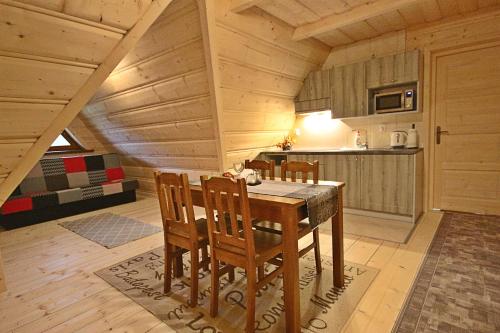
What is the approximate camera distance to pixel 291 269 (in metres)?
1.55

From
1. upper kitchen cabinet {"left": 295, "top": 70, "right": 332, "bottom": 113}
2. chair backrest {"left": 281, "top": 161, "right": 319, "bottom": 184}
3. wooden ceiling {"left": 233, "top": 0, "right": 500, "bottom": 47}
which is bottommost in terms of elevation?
chair backrest {"left": 281, "top": 161, "right": 319, "bottom": 184}

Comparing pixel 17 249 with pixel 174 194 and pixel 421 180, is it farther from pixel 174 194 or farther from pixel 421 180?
pixel 421 180

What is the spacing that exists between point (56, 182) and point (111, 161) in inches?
37.6

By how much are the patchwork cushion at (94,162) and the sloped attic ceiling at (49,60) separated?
8.16 feet

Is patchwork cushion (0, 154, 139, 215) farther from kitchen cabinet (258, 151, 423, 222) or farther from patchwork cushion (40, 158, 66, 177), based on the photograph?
kitchen cabinet (258, 151, 423, 222)

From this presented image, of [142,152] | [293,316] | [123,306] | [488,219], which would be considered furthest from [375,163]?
[142,152]

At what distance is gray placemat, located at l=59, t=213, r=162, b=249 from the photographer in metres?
3.20

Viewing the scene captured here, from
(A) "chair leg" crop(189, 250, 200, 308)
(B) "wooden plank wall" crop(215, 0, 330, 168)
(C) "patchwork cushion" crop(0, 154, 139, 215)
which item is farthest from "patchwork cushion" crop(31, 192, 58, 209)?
(A) "chair leg" crop(189, 250, 200, 308)

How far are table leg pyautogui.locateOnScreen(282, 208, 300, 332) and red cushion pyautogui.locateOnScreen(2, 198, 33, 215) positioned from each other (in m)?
3.95

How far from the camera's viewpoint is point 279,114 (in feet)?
13.6

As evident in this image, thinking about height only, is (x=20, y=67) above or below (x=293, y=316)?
above

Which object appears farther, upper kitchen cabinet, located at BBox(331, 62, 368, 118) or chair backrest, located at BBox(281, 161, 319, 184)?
upper kitchen cabinet, located at BBox(331, 62, 368, 118)

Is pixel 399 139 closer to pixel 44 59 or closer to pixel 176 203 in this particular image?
pixel 176 203

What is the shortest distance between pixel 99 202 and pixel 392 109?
4647 mm
